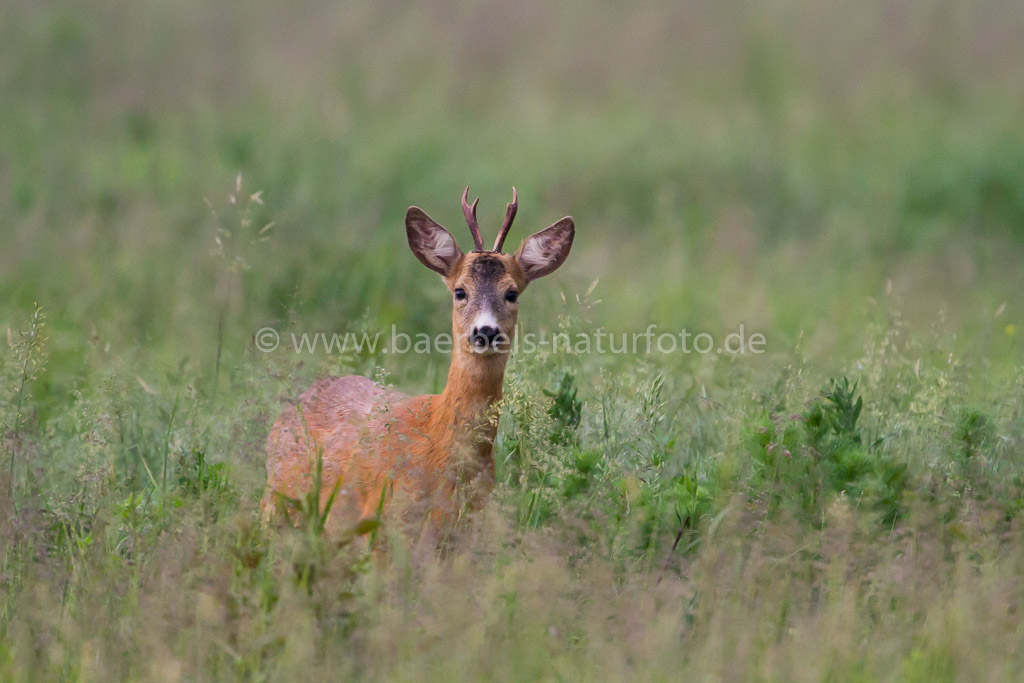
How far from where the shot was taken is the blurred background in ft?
26.8

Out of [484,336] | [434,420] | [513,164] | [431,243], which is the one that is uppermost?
[513,164]

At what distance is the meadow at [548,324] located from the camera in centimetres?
380

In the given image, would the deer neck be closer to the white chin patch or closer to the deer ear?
the white chin patch

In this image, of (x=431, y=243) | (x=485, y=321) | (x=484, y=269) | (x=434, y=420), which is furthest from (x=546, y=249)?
(x=434, y=420)

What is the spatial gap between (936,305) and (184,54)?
8.14 meters

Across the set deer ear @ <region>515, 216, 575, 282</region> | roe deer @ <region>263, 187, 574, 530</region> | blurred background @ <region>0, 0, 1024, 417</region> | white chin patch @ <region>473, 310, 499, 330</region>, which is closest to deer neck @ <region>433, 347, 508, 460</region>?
roe deer @ <region>263, 187, 574, 530</region>

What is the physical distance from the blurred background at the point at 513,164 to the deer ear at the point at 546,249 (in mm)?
438

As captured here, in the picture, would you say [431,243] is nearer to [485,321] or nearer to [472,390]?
[485,321]

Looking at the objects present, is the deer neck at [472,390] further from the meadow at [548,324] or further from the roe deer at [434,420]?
the meadow at [548,324]

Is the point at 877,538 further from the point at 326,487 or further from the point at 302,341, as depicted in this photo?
the point at 302,341

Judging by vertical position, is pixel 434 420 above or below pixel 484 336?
below

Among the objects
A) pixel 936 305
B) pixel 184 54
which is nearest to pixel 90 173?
pixel 184 54

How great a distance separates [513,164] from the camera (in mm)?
11344

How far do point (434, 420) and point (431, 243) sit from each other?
82cm
